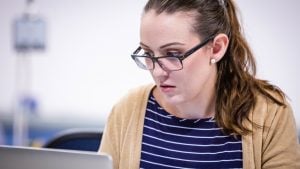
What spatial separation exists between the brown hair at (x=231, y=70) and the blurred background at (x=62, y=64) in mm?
1149

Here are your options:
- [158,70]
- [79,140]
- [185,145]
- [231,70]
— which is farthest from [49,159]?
[79,140]

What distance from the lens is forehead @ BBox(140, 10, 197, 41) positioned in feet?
4.12

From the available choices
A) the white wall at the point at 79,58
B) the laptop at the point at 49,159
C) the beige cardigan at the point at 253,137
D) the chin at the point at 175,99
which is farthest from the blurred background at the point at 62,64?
the laptop at the point at 49,159

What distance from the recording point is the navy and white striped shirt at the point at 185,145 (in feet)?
4.49

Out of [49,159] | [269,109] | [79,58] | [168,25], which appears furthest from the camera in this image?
[79,58]

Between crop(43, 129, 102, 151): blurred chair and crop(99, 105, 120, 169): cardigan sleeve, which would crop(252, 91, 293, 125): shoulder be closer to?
crop(99, 105, 120, 169): cardigan sleeve

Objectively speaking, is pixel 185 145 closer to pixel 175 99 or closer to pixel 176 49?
pixel 175 99

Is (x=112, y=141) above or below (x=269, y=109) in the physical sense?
below

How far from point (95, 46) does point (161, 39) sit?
1.41 metres

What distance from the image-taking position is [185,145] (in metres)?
1.40

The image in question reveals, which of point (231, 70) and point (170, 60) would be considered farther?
point (231, 70)

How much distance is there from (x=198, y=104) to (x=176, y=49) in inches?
8.9

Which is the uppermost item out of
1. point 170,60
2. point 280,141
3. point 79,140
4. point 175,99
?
point 170,60

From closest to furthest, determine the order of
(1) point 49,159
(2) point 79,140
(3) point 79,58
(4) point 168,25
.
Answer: (1) point 49,159, (4) point 168,25, (2) point 79,140, (3) point 79,58
